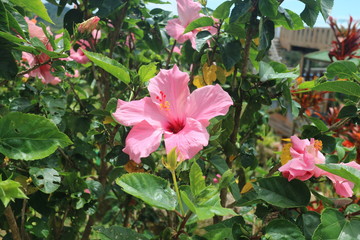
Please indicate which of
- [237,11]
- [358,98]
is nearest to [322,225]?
[358,98]

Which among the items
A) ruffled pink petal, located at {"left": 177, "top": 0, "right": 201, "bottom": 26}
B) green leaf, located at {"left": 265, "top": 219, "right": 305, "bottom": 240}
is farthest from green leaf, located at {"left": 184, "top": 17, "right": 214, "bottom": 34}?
green leaf, located at {"left": 265, "top": 219, "right": 305, "bottom": 240}

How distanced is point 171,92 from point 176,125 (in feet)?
0.27

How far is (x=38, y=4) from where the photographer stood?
0.80 meters

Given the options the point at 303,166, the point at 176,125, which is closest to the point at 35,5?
the point at 176,125

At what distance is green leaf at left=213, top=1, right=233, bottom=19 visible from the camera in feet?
3.43

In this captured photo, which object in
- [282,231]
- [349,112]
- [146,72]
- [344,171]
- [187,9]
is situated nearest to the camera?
[344,171]

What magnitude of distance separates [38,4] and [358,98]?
87 cm

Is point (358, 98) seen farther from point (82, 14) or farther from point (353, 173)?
point (82, 14)

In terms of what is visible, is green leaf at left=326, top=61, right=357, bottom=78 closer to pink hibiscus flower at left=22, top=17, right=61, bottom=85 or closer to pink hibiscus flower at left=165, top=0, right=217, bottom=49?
pink hibiscus flower at left=165, top=0, right=217, bottom=49

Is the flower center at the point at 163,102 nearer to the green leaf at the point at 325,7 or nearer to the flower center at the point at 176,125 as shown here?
the flower center at the point at 176,125

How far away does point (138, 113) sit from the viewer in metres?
0.81

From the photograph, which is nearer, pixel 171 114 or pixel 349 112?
pixel 171 114

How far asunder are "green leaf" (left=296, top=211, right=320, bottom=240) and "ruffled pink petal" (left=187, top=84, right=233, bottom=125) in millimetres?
341

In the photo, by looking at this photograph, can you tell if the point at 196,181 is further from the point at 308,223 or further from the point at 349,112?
the point at 349,112
